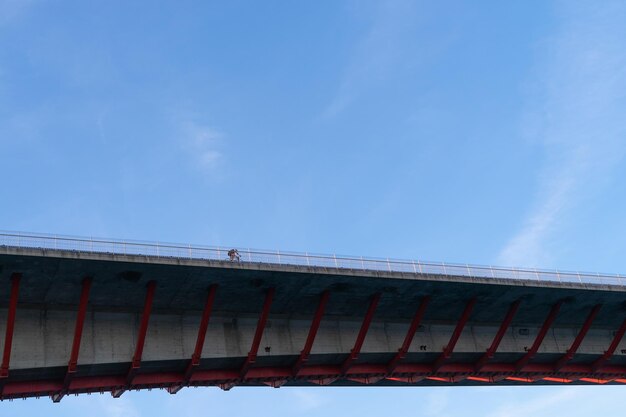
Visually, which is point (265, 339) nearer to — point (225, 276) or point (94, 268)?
point (225, 276)

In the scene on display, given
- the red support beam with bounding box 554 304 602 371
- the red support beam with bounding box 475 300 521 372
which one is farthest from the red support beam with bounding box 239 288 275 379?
the red support beam with bounding box 554 304 602 371

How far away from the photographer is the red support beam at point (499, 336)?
2082 inches

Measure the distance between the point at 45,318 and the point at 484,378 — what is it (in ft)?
104

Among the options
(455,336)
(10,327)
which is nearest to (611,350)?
(455,336)

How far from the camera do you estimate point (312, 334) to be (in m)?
47.7

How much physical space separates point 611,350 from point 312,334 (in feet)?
82.3

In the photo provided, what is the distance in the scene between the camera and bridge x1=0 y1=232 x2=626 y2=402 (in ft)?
135

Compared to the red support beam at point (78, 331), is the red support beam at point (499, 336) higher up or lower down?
higher up

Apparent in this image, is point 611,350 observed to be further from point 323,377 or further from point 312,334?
point 312,334

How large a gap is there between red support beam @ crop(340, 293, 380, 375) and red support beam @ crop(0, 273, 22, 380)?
2090 centimetres

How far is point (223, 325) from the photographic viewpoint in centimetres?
4778

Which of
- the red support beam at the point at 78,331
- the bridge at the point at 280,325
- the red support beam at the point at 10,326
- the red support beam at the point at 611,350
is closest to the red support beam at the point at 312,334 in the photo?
the bridge at the point at 280,325

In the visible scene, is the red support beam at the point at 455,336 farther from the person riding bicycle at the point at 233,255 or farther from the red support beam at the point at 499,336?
the person riding bicycle at the point at 233,255

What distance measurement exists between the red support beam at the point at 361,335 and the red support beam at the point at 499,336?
956 cm
